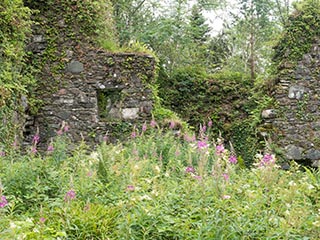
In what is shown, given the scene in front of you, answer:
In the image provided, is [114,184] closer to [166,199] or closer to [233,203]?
[166,199]

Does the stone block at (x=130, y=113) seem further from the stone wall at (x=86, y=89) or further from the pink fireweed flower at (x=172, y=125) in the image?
the pink fireweed flower at (x=172, y=125)

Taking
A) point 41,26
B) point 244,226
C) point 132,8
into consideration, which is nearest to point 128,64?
point 41,26

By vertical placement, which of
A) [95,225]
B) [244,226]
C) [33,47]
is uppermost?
[33,47]

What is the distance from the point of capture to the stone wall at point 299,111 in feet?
32.1

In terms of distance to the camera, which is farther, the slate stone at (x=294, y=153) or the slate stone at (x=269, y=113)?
the slate stone at (x=269, y=113)

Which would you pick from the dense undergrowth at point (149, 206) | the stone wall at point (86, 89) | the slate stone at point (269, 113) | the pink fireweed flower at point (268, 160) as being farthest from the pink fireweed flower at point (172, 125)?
the pink fireweed flower at point (268, 160)

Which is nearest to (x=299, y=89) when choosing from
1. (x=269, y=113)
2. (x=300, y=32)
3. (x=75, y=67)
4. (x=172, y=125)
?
(x=269, y=113)

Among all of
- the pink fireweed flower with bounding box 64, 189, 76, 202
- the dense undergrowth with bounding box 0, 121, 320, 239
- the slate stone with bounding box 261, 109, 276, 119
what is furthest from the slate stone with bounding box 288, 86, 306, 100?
the pink fireweed flower with bounding box 64, 189, 76, 202

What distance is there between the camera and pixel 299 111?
9930 mm

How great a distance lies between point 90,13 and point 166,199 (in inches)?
247

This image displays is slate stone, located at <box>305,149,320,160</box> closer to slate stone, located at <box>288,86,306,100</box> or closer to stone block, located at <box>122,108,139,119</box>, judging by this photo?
slate stone, located at <box>288,86,306,100</box>

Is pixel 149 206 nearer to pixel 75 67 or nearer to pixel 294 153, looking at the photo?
pixel 75 67

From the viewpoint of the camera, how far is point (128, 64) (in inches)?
368

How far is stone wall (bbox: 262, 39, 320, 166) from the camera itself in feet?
32.1
